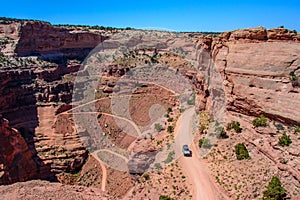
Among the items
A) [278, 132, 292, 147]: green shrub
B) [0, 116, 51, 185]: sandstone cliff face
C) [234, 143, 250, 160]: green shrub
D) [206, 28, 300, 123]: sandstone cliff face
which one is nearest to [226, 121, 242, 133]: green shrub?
[206, 28, 300, 123]: sandstone cliff face

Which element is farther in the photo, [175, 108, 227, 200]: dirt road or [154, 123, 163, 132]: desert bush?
[154, 123, 163, 132]: desert bush

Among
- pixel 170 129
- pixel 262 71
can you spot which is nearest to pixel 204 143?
pixel 170 129

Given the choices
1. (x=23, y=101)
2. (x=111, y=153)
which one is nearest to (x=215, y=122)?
(x=111, y=153)

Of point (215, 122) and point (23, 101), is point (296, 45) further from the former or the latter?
point (23, 101)

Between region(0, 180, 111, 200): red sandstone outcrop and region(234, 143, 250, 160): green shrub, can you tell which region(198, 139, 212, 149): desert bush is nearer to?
region(234, 143, 250, 160): green shrub

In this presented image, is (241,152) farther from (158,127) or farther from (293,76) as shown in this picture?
(158,127)

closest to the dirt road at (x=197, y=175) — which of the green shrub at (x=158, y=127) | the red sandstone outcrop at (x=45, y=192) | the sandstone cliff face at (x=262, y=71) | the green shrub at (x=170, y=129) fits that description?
the green shrub at (x=170, y=129)
